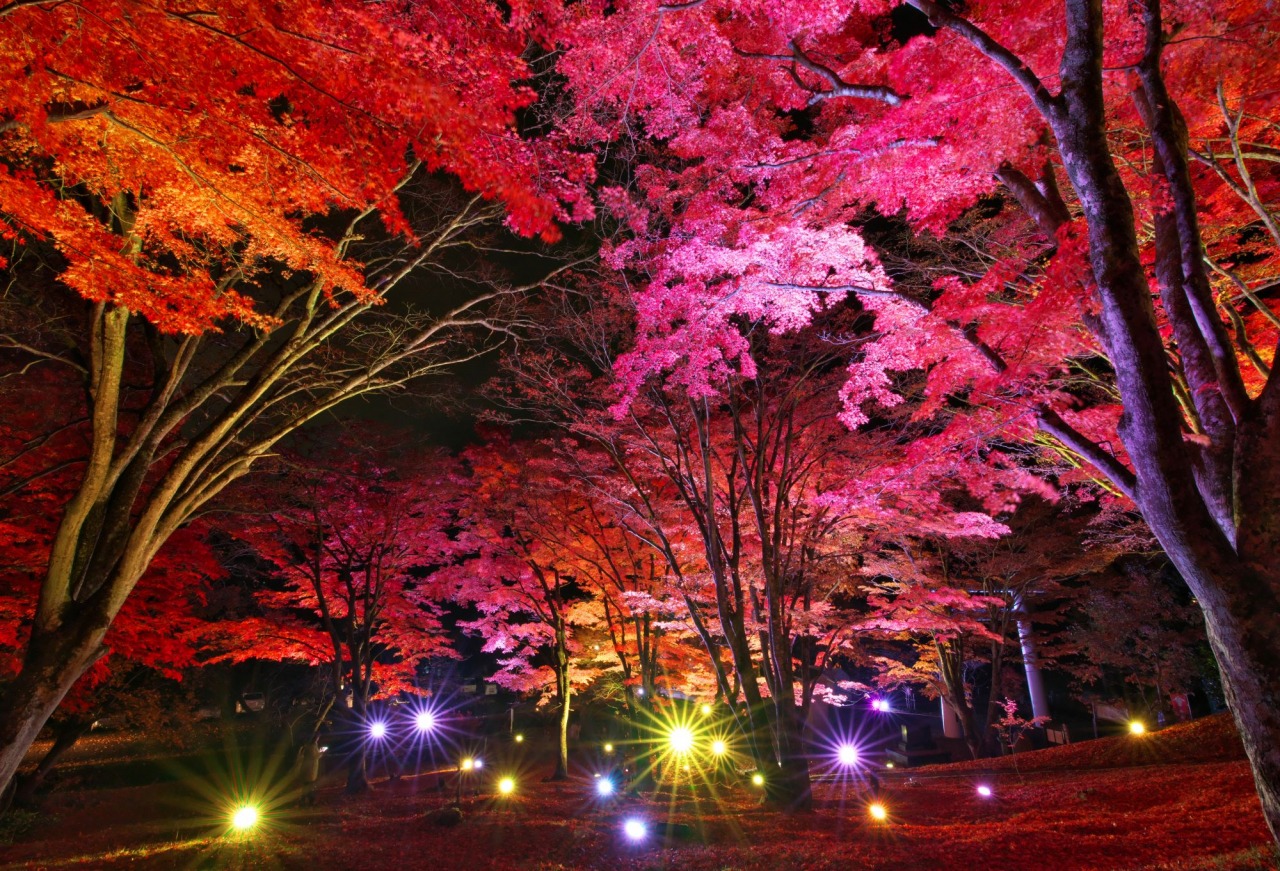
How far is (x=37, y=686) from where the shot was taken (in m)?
5.14

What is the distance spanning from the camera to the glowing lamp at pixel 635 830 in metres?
8.05

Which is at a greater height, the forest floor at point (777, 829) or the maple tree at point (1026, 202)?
the maple tree at point (1026, 202)

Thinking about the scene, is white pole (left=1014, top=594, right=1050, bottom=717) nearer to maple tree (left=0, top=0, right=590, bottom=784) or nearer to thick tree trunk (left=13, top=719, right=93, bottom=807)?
maple tree (left=0, top=0, right=590, bottom=784)

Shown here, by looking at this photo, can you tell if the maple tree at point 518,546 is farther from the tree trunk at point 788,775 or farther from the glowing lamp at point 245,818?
the glowing lamp at point 245,818

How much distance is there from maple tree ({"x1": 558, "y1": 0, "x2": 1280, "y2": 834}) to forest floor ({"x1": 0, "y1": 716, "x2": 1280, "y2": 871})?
329 centimetres

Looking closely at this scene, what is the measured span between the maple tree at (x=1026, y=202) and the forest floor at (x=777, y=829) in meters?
3.29

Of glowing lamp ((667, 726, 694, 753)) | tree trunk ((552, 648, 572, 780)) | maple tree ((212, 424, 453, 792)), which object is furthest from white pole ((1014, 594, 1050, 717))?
maple tree ((212, 424, 453, 792))

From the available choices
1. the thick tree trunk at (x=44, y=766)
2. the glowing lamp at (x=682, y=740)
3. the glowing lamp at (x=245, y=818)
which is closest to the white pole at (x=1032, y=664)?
the glowing lamp at (x=682, y=740)

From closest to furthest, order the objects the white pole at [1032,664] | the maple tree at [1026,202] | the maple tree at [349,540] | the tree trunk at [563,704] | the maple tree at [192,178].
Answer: the maple tree at [1026,202] < the maple tree at [192,178] < the maple tree at [349,540] < the tree trunk at [563,704] < the white pole at [1032,664]

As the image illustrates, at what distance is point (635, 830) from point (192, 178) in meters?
9.57

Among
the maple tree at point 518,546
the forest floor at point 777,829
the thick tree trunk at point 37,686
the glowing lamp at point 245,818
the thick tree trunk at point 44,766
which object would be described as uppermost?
the maple tree at point 518,546

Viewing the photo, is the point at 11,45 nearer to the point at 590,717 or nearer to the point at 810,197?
the point at 810,197

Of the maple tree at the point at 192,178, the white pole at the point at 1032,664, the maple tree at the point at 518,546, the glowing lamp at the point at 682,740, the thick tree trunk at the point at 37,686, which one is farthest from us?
the white pole at the point at 1032,664

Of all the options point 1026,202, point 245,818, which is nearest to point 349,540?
point 245,818
